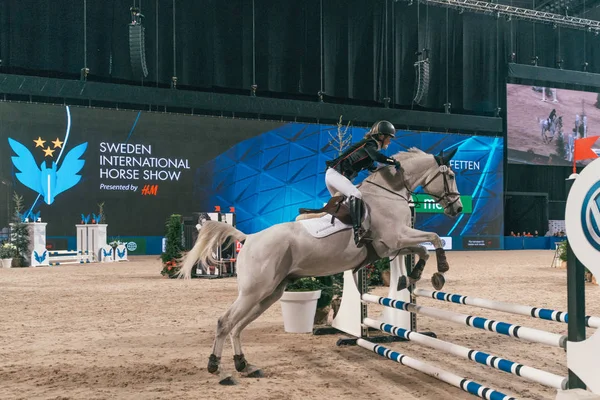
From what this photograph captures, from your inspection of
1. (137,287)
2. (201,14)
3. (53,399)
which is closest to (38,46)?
(201,14)

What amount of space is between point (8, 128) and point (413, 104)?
45.1 ft

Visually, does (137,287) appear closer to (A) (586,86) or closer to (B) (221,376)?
(B) (221,376)

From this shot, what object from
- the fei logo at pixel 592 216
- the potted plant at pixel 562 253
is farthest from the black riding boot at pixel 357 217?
the potted plant at pixel 562 253

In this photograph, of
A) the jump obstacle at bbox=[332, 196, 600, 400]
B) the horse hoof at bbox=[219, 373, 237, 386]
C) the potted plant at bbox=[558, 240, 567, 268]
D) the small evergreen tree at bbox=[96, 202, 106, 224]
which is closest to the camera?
the jump obstacle at bbox=[332, 196, 600, 400]

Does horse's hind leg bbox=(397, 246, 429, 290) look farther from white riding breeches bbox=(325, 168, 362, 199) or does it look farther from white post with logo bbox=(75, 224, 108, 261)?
white post with logo bbox=(75, 224, 108, 261)

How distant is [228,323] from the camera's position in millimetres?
3949

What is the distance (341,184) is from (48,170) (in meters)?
13.8

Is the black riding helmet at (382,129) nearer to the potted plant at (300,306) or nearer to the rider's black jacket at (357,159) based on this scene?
the rider's black jacket at (357,159)

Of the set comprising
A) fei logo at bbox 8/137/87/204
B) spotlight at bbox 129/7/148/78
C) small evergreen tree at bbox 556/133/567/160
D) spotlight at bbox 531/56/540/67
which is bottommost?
fei logo at bbox 8/137/87/204

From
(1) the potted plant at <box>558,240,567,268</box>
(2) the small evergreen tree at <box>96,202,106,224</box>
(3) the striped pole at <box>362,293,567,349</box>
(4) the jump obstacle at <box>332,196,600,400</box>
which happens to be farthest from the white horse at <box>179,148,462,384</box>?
(2) the small evergreen tree at <box>96,202,106,224</box>

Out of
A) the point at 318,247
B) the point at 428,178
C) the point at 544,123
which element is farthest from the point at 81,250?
the point at 544,123

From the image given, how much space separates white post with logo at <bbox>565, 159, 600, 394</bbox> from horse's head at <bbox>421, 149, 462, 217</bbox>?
1930mm

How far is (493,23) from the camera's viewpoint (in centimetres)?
2314

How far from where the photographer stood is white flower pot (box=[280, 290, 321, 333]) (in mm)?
5721
